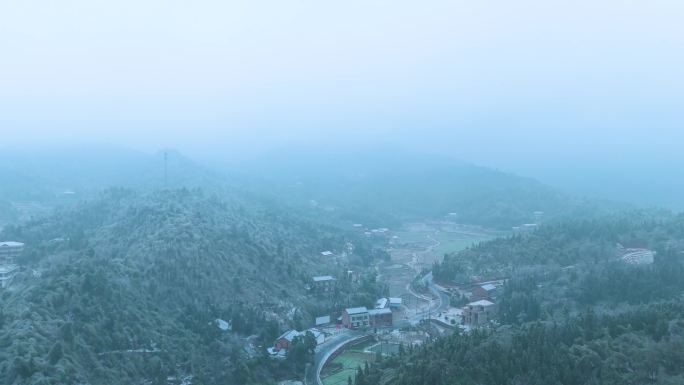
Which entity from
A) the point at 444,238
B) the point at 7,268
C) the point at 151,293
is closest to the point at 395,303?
the point at 151,293

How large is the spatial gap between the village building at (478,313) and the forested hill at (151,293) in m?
7.74

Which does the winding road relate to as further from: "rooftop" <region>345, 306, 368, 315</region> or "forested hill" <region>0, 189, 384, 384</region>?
"forested hill" <region>0, 189, 384, 384</region>

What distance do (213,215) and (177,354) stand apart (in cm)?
1991

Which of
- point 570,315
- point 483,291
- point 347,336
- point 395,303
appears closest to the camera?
point 570,315

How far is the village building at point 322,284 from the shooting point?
3553cm

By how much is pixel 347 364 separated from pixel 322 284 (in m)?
9.45

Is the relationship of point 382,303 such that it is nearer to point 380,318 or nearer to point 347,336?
point 380,318

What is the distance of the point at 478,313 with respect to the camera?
31547 mm

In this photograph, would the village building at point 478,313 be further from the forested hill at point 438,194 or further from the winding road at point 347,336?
the forested hill at point 438,194

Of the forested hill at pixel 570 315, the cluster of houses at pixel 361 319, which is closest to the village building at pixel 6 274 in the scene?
the cluster of houses at pixel 361 319

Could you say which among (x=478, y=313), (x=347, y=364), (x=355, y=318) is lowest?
(x=347, y=364)

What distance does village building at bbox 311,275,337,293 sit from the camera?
3553 centimetres

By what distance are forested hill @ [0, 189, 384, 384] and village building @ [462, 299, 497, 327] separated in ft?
25.4

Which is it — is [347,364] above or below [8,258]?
below
